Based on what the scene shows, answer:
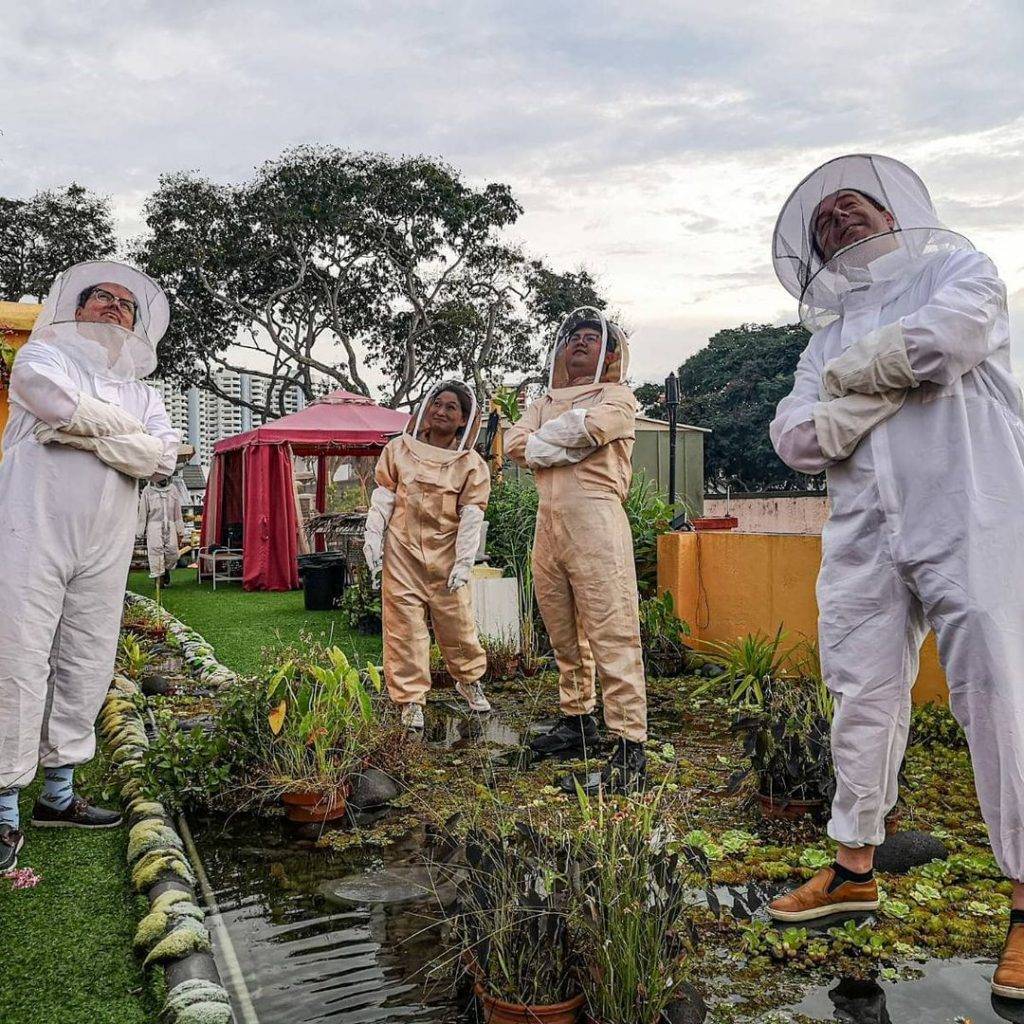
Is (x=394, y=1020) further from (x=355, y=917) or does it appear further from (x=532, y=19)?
(x=532, y=19)

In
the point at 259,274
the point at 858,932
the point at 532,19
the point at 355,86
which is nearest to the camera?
the point at 858,932

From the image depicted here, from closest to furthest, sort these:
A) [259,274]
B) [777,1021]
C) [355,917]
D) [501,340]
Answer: [777,1021]
[355,917]
[259,274]
[501,340]

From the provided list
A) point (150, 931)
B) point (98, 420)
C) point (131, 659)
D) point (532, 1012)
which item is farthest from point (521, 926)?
point (131, 659)

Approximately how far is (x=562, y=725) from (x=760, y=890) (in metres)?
2.07

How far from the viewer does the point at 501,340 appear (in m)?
23.8

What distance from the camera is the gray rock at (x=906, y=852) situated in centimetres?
310

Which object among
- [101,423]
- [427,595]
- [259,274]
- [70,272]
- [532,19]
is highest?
[259,274]

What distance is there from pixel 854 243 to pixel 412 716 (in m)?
3.37

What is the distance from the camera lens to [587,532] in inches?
178

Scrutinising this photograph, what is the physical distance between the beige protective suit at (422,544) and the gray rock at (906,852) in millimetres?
2588

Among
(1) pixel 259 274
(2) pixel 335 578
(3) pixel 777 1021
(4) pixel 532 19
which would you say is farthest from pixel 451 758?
(1) pixel 259 274

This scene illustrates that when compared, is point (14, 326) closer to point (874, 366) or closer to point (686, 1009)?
point (874, 366)

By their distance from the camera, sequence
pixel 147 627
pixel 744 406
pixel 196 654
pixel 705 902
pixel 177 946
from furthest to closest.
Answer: pixel 744 406 < pixel 147 627 < pixel 196 654 < pixel 705 902 < pixel 177 946

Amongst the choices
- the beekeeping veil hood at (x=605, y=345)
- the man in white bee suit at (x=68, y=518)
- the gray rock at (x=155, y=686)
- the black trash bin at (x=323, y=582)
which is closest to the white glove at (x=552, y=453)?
the beekeeping veil hood at (x=605, y=345)
